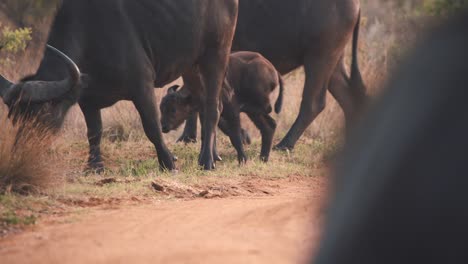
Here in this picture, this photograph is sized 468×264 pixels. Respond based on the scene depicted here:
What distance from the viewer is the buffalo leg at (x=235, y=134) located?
10.6 meters

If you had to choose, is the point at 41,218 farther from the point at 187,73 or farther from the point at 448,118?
the point at 187,73

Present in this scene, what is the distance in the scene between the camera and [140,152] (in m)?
11.3

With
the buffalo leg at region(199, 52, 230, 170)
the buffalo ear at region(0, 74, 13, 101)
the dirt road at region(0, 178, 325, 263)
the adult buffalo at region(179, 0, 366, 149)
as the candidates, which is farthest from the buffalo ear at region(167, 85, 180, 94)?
the dirt road at region(0, 178, 325, 263)

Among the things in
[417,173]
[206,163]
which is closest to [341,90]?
[206,163]

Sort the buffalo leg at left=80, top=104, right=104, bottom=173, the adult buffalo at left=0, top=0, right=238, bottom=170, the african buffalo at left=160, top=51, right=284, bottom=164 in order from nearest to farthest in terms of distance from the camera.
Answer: the adult buffalo at left=0, top=0, right=238, bottom=170 → the buffalo leg at left=80, top=104, right=104, bottom=173 → the african buffalo at left=160, top=51, right=284, bottom=164

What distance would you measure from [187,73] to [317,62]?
210 centimetres

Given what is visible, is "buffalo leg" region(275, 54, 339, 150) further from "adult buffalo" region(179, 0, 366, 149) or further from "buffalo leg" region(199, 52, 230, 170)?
"buffalo leg" region(199, 52, 230, 170)

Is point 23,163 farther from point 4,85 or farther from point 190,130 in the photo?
point 190,130

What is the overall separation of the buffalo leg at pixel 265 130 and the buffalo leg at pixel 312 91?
26.7 inches

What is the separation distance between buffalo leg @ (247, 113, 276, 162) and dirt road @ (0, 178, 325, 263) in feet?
15.7

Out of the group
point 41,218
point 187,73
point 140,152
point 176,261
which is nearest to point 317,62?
point 187,73

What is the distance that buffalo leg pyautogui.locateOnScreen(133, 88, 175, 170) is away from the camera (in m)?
8.92

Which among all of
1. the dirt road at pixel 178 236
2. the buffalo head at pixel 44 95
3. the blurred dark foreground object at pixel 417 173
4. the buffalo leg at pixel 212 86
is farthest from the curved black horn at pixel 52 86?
the blurred dark foreground object at pixel 417 173

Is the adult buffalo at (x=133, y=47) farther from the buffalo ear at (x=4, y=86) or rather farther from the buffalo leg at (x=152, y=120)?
the buffalo ear at (x=4, y=86)
